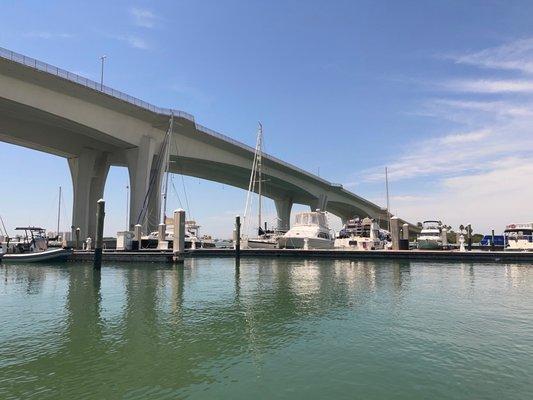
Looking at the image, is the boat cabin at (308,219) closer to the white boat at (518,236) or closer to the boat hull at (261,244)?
the boat hull at (261,244)

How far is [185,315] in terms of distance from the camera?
54.6 feet

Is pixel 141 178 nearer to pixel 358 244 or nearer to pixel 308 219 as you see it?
pixel 308 219

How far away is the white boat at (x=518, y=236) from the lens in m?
51.0

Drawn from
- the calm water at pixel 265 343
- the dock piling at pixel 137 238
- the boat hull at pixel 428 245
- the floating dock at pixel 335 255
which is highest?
the dock piling at pixel 137 238

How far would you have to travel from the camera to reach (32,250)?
47.8m

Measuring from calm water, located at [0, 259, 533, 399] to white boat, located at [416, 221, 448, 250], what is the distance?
4239cm

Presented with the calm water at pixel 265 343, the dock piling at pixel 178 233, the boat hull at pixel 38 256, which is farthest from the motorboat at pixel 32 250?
the calm water at pixel 265 343

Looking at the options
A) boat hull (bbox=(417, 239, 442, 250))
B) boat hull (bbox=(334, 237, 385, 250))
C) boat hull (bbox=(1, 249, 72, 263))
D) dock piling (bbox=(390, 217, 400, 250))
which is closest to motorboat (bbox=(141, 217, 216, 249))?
boat hull (bbox=(1, 249, 72, 263))

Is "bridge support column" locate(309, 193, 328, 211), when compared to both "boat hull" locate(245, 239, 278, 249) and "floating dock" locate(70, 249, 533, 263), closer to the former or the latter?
"boat hull" locate(245, 239, 278, 249)

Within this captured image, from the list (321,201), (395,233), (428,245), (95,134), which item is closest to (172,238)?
(95,134)

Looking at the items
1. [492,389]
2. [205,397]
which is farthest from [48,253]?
[492,389]

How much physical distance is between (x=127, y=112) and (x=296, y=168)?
143ft

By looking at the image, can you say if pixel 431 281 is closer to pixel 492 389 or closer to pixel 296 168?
pixel 492 389

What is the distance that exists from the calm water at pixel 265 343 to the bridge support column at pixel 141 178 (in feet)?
109
